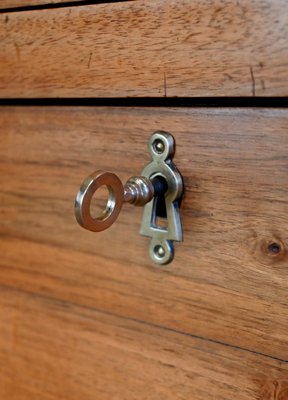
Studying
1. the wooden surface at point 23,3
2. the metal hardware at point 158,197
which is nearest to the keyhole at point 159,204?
the metal hardware at point 158,197

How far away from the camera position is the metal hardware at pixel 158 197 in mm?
402

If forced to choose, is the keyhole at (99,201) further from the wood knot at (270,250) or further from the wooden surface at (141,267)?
the wood knot at (270,250)

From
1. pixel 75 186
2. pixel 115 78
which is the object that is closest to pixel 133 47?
pixel 115 78

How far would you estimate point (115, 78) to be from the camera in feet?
1.43

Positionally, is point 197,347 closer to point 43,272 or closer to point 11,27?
point 43,272

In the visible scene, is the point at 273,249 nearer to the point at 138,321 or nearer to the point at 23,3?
the point at 138,321

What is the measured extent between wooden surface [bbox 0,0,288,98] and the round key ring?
8 centimetres

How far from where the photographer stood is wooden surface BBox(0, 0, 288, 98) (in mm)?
375

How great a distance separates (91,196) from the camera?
0.37 metres

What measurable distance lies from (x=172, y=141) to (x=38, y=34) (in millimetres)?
147

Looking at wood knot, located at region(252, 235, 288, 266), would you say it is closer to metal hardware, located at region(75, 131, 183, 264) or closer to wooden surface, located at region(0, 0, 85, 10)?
metal hardware, located at region(75, 131, 183, 264)

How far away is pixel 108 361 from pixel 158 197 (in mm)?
158

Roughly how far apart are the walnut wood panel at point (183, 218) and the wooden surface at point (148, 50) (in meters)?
0.02

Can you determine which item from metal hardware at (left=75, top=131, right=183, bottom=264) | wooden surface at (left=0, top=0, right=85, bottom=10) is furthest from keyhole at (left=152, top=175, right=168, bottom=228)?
wooden surface at (left=0, top=0, right=85, bottom=10)
